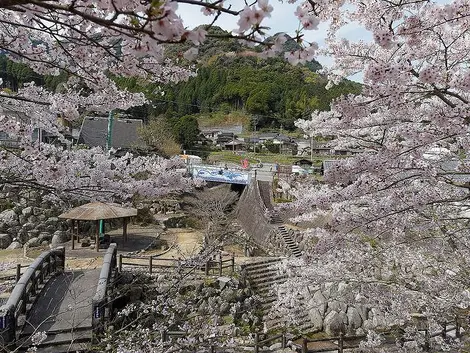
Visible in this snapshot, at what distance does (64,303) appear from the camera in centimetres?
870

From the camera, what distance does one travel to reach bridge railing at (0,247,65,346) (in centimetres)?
668

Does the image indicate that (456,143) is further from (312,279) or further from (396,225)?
(312,279)

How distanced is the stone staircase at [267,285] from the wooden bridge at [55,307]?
15.2 ft

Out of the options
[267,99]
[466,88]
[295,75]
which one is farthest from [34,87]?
[295,75]

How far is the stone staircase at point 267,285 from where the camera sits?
11.5 metres

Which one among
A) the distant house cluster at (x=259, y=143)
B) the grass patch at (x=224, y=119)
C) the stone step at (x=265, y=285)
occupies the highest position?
the grass patch at (x=224, y=119)

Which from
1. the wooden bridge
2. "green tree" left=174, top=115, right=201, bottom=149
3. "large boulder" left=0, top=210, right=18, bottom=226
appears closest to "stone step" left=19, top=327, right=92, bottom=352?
the wooden bridge

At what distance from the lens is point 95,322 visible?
7.18m

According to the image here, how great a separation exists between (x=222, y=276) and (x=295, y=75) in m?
56.2

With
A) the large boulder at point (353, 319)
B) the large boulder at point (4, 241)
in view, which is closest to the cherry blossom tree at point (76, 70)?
the large boulder at point (353, 319)

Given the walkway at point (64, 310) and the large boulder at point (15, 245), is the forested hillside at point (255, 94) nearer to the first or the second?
the large boulder at point (15, 245)

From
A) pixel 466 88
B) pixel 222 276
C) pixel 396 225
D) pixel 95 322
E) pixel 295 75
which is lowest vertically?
pixel 222 276

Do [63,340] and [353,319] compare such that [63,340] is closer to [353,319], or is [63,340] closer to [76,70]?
[76,70]

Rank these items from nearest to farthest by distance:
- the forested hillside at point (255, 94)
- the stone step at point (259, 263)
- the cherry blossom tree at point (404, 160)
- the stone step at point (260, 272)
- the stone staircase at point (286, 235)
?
the cherry blossom tree at point (404, 160) → the stone step at point (260, 272) → the stone step at point (259, 263) → the stone staircase at point (286, 235) → the forested hillside at point (255, 94)
